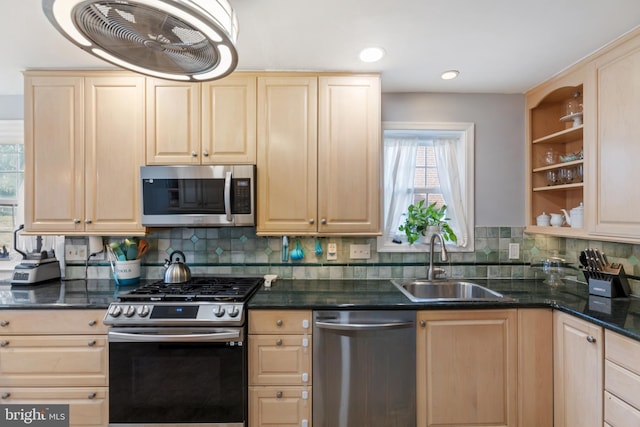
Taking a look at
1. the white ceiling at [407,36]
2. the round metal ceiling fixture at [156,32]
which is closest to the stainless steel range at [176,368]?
the round metal ceiling fixture at [156,32]

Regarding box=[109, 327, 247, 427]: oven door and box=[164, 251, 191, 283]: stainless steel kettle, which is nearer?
box=[109, 327, 247, 427]: oven door

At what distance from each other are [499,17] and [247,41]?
130cm

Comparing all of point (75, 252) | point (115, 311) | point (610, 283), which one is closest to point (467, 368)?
point (610, 283)

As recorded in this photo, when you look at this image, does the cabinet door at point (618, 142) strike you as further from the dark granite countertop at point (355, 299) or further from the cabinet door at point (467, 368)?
the cabinet door at point (467, 368)

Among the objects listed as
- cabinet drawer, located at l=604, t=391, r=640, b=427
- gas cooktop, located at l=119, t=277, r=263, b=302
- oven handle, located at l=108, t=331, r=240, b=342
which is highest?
gas cooktop, located at l=119, t=277, r=263, b=302

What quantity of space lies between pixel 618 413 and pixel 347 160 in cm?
183

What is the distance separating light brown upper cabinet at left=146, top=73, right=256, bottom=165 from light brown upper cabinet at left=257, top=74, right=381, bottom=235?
101mm

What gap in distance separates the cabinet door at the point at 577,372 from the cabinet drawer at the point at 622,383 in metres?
0.03

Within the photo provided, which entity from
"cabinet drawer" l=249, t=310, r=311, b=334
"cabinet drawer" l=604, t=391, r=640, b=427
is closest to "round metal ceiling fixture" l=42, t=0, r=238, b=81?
"cabinet drawer" l=249, t=310, r=311, b=334

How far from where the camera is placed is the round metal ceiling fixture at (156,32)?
0.99 meters

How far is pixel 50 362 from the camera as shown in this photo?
1776mm

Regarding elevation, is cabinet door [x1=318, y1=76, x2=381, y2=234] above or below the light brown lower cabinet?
above

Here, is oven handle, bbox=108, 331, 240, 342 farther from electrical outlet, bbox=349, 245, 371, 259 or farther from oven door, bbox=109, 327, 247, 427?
electrical outlet, bbox=349, 245, 371, 259

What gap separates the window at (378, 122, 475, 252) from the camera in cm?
247
